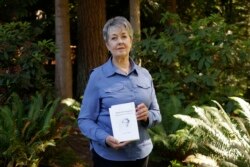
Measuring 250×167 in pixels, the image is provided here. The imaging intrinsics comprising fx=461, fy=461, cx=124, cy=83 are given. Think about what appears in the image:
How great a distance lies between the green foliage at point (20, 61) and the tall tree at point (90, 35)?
1.80 metres

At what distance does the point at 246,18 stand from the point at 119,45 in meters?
8.92

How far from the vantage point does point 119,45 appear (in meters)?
3.04

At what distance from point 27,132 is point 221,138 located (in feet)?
7.67

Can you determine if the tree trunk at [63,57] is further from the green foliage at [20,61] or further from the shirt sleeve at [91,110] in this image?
the shirt sleeve at [91,110]

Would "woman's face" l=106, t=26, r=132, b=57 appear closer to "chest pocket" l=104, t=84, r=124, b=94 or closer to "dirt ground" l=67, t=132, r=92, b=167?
"chest pocket" l=104, t=84, r=124, b=94

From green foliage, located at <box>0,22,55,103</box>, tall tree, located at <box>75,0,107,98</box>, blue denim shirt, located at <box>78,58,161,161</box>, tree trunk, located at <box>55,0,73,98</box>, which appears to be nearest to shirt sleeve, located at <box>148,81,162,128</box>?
blue denim shirt, located at <box>78,58,161,161</box>

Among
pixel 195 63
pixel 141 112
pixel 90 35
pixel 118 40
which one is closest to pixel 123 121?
pixel 141 112

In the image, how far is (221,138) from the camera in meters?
4.77

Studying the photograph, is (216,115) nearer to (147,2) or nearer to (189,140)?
(189,140)

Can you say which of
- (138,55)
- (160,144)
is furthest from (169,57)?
(160,144)

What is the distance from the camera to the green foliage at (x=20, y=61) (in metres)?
6.55

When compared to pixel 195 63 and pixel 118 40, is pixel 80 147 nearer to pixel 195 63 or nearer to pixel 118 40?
pixel 195 63

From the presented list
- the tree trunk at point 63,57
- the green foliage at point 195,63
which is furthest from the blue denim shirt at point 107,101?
the tree trunk at point 63,57

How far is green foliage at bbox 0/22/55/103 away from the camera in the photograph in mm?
6551
